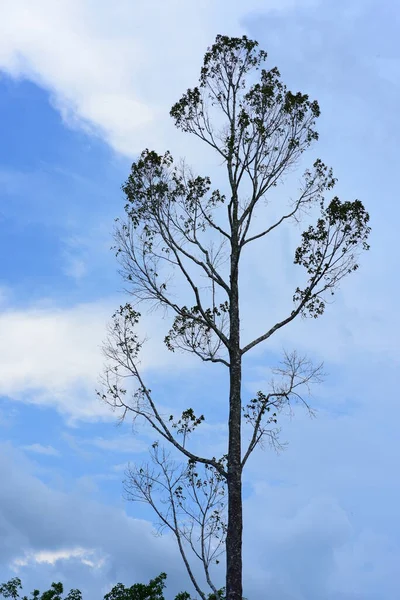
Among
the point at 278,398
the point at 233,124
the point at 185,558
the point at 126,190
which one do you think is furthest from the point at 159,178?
the point at 185,558

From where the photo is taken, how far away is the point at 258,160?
15.8m

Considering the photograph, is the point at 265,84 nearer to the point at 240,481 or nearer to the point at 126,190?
the point at 126,190

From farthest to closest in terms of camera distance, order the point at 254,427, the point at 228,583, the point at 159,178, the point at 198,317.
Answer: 1. the point at 159,178
2. the point at 198,317
3. the point at 254,427
4. the point at 228,583

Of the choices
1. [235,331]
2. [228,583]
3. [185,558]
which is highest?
[235,331]

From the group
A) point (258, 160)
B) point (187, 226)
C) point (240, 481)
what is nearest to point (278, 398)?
point (240, 481)

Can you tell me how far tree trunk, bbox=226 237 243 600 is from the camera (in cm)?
1229

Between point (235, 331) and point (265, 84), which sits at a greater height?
point (265, 84)

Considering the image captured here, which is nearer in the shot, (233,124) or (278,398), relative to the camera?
(278,398)

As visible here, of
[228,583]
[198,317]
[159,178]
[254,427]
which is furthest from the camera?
[159,178]

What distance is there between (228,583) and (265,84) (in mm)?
10683

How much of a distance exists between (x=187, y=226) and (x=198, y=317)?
2019 millimetres

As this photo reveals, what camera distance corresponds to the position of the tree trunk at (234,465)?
12.3 metres

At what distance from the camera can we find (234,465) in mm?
12961

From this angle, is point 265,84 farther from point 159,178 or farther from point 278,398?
point 278,398
